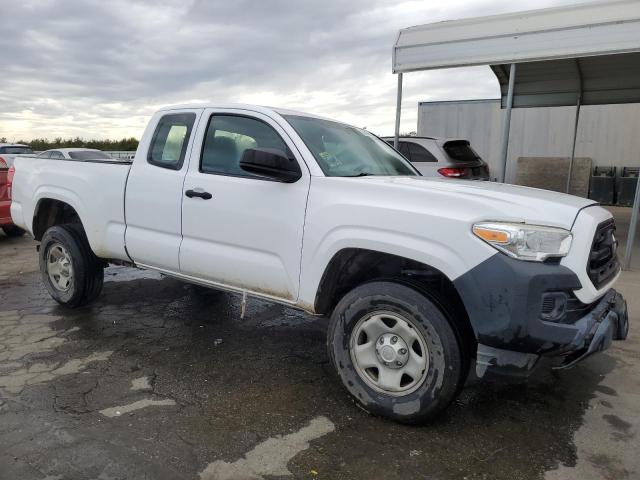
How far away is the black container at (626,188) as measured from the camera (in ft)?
54.0

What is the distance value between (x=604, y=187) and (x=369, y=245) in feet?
54.9

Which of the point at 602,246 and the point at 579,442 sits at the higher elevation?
the point at 602,246

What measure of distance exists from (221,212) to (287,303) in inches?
32.9

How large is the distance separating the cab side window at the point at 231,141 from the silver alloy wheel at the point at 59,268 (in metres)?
2.10

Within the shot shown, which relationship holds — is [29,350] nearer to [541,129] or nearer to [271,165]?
[271,165]

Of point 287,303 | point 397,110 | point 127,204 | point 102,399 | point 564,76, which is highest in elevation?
point 564,76

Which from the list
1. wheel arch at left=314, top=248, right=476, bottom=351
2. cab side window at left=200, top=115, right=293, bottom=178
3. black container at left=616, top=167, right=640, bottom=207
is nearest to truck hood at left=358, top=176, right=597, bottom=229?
wheel arch at left=314, top=248, right=476, bottom=351

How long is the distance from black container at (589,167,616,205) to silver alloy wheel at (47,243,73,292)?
16.5m

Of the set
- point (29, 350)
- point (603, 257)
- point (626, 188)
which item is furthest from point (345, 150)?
point (626, 188)

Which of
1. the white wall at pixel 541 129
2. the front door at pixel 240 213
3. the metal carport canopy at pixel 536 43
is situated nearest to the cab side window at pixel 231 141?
the front door at pixel 240 213

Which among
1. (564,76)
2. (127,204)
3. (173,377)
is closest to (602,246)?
(173,377)

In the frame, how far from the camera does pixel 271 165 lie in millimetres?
3359

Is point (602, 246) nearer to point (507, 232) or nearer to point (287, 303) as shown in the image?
point (507, 232)

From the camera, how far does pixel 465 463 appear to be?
274 centimetres
